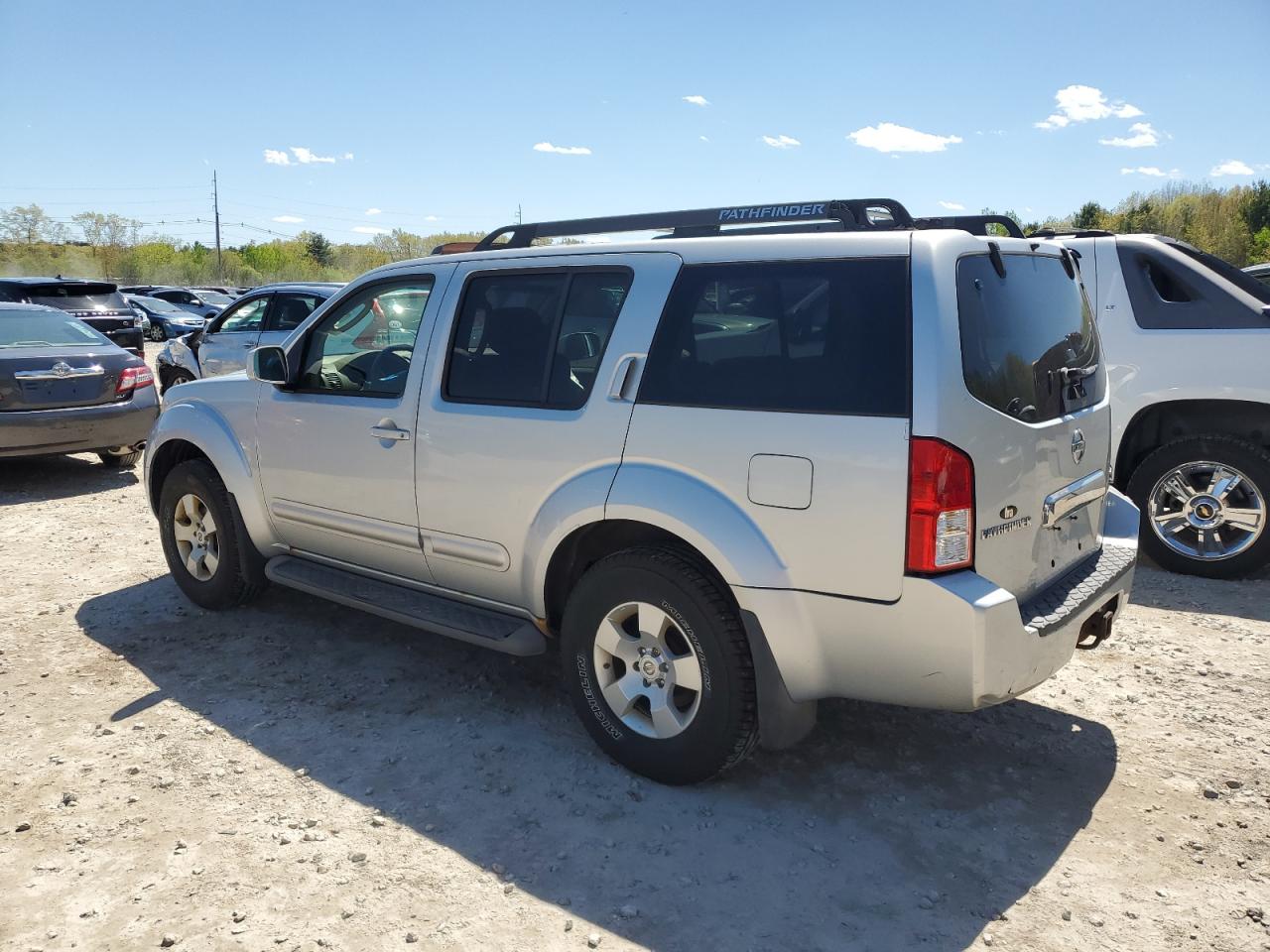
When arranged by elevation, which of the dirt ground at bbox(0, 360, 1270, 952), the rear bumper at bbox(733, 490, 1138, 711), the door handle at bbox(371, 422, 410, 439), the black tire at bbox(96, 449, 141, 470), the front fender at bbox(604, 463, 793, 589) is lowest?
the dirt ground at bbox(0, 360, 1270, 952)

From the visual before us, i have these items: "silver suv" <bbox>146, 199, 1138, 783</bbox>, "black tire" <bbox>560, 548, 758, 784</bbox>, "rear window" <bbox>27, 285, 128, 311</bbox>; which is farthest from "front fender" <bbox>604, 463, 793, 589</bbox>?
"rear window" <bbox>27, 285, 128, 311</bbox>

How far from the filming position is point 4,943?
105 inches

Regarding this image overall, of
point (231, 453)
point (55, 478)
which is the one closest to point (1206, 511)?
point (231, 453)

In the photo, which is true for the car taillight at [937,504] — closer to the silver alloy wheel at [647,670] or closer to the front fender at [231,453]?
the silver alloy wheel at [647,670]

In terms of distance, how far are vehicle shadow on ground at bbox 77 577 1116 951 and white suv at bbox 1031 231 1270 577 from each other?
95.2 inches

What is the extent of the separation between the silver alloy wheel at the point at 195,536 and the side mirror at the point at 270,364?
902mm

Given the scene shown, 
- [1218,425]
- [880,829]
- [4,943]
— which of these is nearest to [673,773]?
[880,829]

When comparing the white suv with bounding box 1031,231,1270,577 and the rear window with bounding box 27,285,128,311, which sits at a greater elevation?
the rear window with bounding box 27,285,128,311

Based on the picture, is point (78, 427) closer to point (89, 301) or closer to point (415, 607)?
point (415, 607)

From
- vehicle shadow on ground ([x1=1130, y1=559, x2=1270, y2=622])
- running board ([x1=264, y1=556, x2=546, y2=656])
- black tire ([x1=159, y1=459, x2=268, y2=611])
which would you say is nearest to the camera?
running board ([x1=264, y1=556, x2=546, y2=656])

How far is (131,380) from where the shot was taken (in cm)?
873

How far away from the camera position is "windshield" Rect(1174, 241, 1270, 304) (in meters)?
5.78

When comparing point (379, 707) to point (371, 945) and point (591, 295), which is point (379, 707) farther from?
point (591, 295)

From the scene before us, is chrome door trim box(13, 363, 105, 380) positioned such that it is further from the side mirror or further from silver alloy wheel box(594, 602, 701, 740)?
silver alloy wheel box(594, 602, 701, 740)
